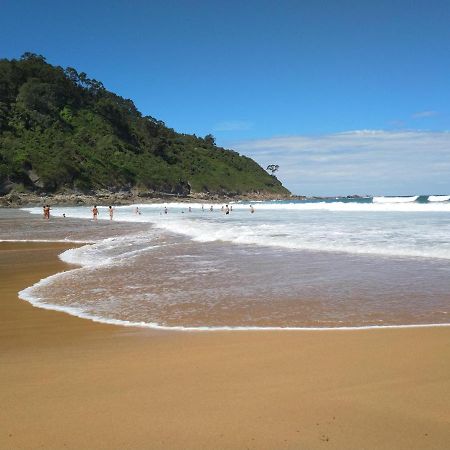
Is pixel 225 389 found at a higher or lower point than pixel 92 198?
lower

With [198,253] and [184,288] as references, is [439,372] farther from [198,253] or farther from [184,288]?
[198,253]

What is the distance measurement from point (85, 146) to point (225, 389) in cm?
10646

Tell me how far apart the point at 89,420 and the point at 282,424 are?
52.0 inches

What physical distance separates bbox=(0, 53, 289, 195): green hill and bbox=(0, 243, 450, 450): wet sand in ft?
263

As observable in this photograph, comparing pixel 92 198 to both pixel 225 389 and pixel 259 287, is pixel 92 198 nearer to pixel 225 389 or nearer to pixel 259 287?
pixel 259 287

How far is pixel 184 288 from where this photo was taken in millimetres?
8797

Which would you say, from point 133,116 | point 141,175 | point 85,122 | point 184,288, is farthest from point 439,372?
point 133,116

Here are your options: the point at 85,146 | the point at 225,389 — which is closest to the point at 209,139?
the point at 85,146

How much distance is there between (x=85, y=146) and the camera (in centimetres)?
10381

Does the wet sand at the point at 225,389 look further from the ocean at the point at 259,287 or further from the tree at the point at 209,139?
the tree at the point at 209,139

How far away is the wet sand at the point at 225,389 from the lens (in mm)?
2980

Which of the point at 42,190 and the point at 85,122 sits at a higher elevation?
the point at 85,122

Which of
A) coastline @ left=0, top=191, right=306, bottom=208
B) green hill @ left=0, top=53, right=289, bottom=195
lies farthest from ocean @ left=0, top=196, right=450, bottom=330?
green hill @ left=0, top=53, right=289, bottom=195

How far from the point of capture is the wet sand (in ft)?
9.78
